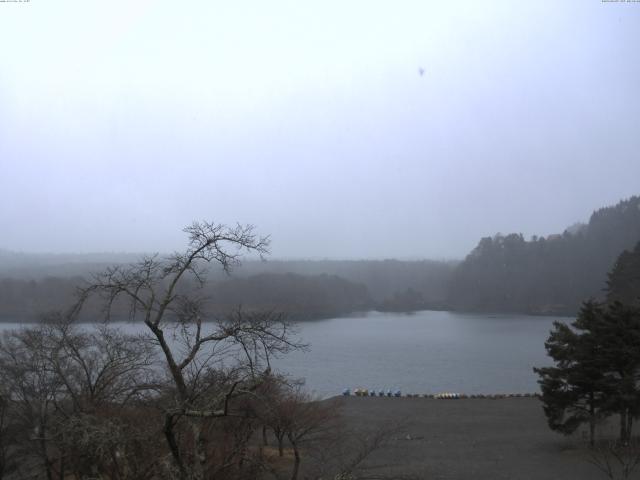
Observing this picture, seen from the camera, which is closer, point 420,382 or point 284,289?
point 420,382

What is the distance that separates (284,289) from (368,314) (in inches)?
568

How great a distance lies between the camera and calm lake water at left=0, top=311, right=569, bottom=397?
80.8 ft

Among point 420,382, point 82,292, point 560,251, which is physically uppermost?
point 560,251

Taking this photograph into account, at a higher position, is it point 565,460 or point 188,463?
point 188,463

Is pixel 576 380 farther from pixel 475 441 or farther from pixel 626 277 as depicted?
pixel 626 277

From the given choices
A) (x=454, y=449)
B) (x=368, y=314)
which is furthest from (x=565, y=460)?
(x=368, y=314)

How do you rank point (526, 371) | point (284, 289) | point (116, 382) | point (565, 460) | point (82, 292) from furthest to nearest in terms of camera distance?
point (284, 289) → point (526, 371) → point (565, 460) → point (116, 382) → point (82, 292)

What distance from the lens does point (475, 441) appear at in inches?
544

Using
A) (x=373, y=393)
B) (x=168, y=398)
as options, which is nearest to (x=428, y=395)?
(x=373, y=393)

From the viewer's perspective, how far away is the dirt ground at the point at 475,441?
10656mm

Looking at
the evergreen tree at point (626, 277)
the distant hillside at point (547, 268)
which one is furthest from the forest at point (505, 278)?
the evergreen tree at point (626, 277)

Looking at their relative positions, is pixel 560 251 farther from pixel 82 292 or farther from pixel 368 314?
pixel 82 292

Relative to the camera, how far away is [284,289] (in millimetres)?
59906

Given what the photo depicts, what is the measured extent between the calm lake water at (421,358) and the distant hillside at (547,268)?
64.2 ft
